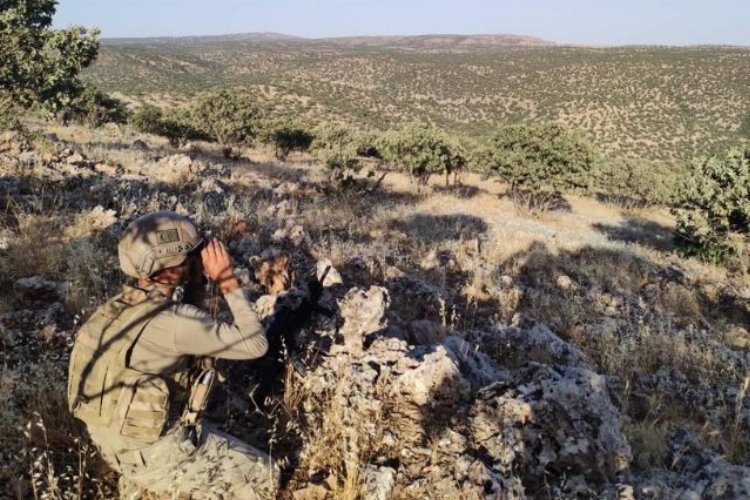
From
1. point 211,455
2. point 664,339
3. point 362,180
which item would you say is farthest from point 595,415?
point 362,180

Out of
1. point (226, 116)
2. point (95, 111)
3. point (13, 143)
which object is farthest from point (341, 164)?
point (95, 111)

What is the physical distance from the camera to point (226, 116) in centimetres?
2362

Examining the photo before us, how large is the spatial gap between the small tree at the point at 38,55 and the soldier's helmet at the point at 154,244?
326 inches

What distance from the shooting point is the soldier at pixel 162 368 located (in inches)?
82.0

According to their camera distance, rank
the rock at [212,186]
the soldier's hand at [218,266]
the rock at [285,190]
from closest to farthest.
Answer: the soldier's hand at [218,266], the rock at [212,186], the rock at [285,190]

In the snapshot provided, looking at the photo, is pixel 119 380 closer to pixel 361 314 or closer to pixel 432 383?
pixel 432 383

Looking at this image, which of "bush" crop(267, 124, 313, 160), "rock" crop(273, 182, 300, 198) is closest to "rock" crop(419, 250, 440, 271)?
"rock" crop(273, 182, 300, 198)

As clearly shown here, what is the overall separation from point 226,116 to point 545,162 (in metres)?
14.5

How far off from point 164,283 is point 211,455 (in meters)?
0.82

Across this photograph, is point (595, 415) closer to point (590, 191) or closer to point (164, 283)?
point (164, 283)

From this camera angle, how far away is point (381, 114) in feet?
222

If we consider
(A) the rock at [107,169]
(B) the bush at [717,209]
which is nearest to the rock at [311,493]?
(A) the rock at [107,169]

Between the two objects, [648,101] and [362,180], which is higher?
[648,101]

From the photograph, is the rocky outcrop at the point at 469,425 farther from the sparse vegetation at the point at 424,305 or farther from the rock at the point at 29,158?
the rock at the point at 29,158
